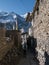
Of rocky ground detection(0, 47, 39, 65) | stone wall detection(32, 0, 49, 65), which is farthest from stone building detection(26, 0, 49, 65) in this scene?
rocky ground detection(0, 47, 39, 65)

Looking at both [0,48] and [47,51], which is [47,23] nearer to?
[47,51]

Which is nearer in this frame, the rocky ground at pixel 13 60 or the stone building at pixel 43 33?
the stone building at pixel 43 33

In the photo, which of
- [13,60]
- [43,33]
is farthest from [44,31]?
[13,60]

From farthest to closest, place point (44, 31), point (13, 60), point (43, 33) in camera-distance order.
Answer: point (13, 60)
point (43, 33)
point (44, 31)

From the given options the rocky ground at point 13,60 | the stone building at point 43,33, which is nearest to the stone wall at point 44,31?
the stone building at point 43,33

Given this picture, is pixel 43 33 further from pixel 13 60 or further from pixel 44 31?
pixel 13 60

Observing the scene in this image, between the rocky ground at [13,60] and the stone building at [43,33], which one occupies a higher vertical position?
the stone building at [43,33]

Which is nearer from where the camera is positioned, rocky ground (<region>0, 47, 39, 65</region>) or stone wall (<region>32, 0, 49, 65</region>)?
stone wall (<region>32, 0, 49, 65</region>)

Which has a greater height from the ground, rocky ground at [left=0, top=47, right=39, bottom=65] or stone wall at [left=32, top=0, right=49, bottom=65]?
stone wall at [left=32, top=0, right=49, bottom=65]

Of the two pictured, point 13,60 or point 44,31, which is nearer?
point 44,31

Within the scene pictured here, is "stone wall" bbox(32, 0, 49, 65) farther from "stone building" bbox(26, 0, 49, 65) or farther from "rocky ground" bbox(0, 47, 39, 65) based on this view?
"rocky ground" bbox(0, 47, 39, 65)

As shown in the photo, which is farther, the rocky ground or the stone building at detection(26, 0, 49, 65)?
the rocky ground

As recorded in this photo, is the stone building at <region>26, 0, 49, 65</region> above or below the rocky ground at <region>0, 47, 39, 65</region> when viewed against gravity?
above

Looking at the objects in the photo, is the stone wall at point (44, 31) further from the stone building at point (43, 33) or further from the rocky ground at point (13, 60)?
the rocky ground at point (13, 60)
